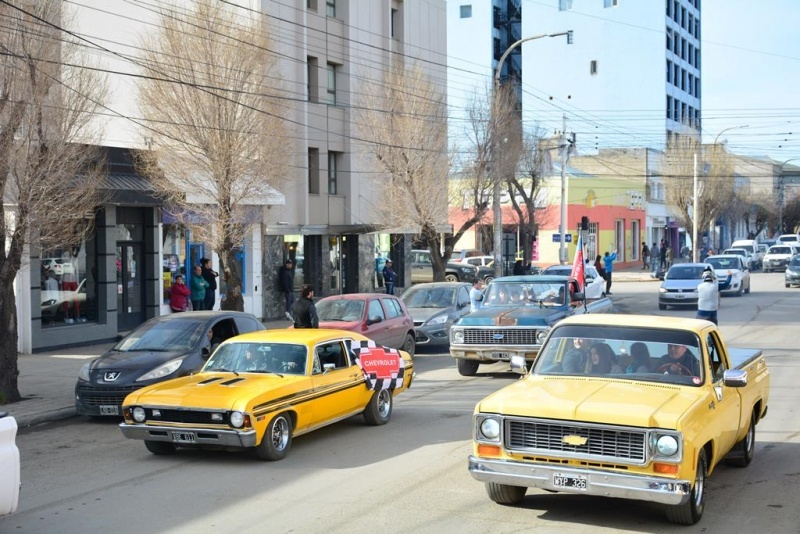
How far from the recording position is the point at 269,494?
9.12m

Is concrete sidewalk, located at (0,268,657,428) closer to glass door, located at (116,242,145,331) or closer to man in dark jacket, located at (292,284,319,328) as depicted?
glass door, located at (116,242,145,331)

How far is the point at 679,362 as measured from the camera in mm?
8797

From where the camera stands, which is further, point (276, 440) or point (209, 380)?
point (209, 380)

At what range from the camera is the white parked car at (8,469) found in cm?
691

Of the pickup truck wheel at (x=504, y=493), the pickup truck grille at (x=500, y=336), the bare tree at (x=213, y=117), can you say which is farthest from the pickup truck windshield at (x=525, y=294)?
the pickup truck wheel at (x=504, y=493)

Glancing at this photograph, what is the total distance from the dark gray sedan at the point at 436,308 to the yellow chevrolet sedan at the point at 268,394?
8.89m

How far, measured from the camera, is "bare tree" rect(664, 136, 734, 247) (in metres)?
69.3

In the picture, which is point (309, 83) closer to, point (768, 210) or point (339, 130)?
point (339, 130)

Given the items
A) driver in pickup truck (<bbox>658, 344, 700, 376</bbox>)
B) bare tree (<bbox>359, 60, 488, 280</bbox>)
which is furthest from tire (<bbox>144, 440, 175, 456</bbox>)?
bare tree (<bbox>359, 60, 488, 280</bbox>)

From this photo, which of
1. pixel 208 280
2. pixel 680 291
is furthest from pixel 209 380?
pixel 680 291

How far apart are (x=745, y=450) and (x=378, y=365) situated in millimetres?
4776

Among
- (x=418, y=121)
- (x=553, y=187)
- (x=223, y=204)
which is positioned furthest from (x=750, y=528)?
(x=553, y=187)

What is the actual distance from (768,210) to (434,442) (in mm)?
91137

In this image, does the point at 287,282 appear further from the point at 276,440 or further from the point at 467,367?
the point at 276,440
